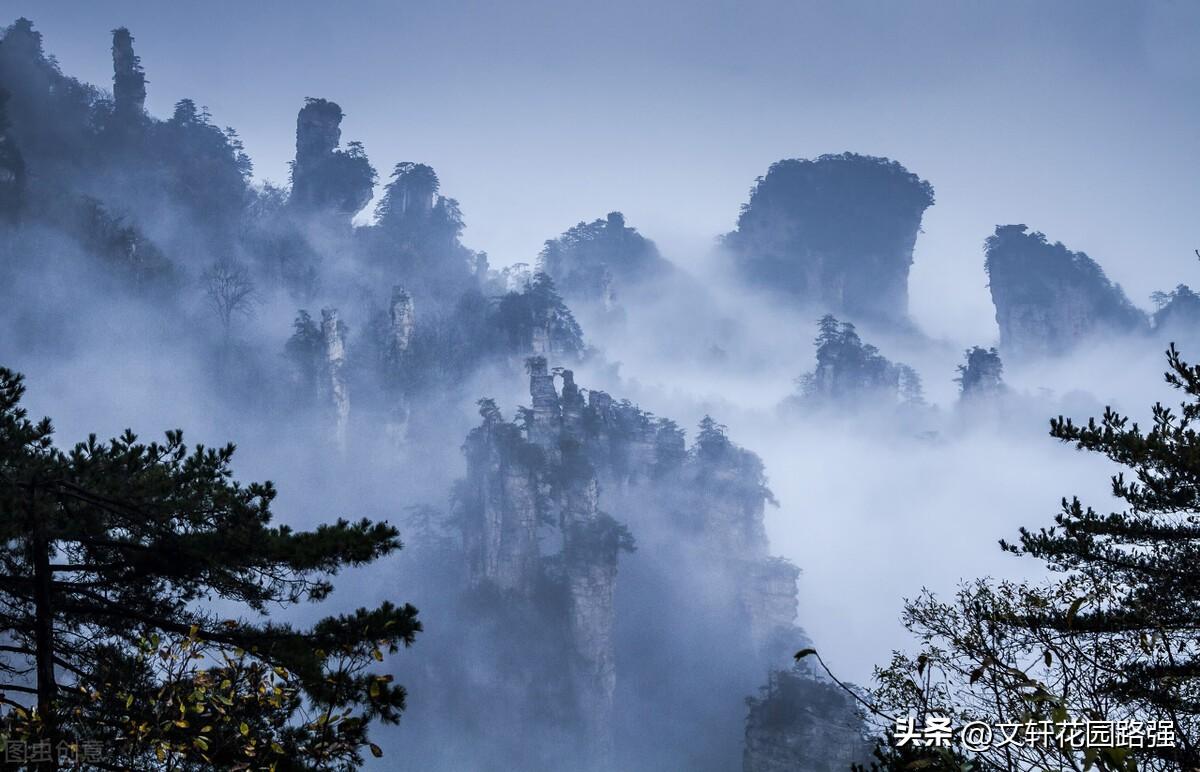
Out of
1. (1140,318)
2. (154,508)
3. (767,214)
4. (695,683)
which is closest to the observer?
(154,508)

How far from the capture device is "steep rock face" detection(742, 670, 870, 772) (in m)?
35.4

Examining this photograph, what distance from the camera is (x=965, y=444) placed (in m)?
85.4

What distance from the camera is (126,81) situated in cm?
6675

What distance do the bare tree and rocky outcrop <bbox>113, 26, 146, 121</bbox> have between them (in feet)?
58.4

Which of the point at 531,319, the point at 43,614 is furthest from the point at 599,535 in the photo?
the point at 43,614

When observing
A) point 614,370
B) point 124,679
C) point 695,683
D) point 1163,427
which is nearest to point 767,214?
point 614,370

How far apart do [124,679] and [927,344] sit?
138 metres

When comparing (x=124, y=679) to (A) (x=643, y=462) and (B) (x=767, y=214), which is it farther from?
(B) (x=767, y=214)

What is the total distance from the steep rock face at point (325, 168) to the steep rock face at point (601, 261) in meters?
28.3

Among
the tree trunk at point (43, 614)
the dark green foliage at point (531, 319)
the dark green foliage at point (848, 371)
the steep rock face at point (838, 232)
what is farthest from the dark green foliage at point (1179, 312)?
the tree trunk at point (43, 614)

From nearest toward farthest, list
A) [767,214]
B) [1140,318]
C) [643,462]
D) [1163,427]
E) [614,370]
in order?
[1163,427], [643,462], [614,370], [1140,318], [767,214]

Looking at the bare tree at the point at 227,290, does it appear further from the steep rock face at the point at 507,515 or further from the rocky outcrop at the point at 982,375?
the rocky outcrop at the point at 982,375

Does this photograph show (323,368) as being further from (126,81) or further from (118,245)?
(126,81)

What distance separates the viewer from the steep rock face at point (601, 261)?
91438 millimetres
